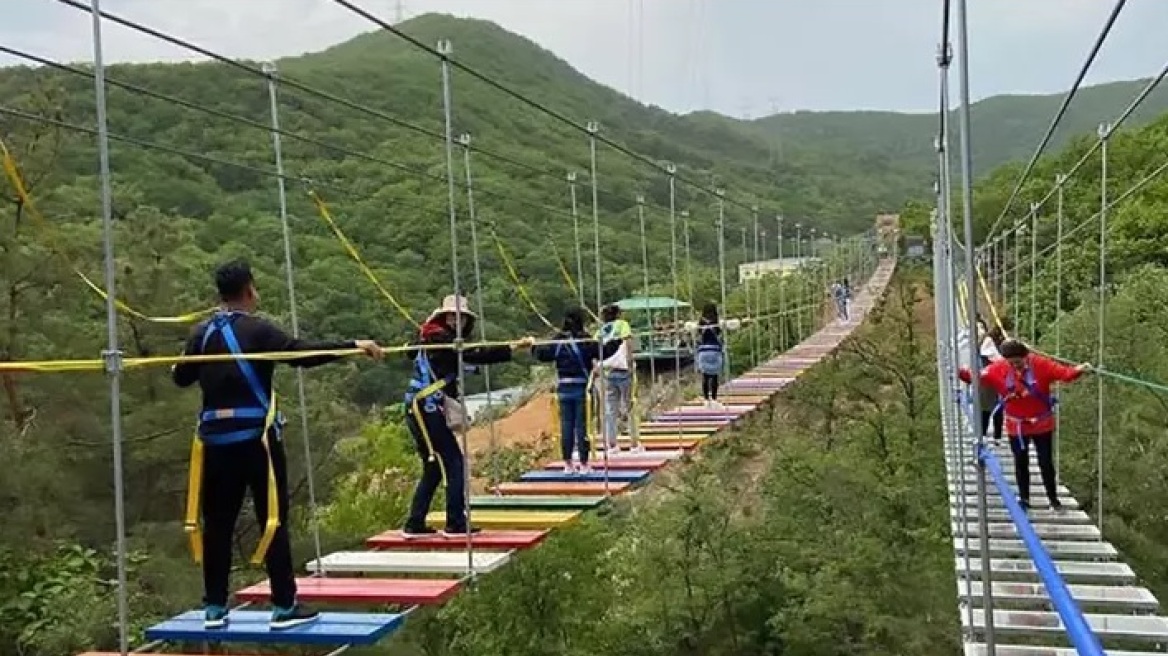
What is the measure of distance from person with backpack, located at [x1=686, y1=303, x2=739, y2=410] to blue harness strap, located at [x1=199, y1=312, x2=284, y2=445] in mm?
4991

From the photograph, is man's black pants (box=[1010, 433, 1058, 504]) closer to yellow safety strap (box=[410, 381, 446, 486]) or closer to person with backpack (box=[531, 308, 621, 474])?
person with backpack (box=[531, 308, 621, 474])

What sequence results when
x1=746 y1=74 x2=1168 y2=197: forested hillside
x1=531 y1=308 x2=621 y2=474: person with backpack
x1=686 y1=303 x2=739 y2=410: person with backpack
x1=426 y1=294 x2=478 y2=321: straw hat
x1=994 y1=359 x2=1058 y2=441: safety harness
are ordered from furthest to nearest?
x1=746 y1=74 x2=1168 y2=197: forested hillside < x1=686 y1=303 x2=739 y2=410: person with backpack < x1=531 y1=308 x2=621 y2=474: person with backpack < x1=994 y1=359 x2=1058 y2=441: safety harness < x1=426 y1=294 x2=478 y2=321: straw hat

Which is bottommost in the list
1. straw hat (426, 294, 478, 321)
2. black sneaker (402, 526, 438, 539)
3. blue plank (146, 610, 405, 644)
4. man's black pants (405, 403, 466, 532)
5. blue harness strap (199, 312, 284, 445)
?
blue plank (146, 610, 405, 644)

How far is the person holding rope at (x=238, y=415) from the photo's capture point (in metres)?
2.54

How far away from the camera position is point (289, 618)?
2717 millimetres

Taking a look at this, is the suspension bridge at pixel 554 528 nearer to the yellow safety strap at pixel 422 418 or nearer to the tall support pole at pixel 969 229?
the tall support pole at pixel 969 229

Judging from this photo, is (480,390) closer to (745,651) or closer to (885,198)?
(745,651)

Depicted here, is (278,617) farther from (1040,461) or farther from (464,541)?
(1040,461)

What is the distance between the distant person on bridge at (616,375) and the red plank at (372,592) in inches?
90.1

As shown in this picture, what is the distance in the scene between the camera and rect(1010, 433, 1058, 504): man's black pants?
191 inches

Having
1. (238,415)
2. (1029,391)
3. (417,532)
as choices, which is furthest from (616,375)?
(238,415)

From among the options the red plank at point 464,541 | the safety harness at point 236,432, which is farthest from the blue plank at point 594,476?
the safety harness at point 236,432

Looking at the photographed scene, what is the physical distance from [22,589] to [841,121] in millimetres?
84453

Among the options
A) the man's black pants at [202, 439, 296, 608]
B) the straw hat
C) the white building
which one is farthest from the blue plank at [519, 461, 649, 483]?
the white building
